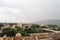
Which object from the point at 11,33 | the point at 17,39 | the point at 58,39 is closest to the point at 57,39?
the point at 58,39

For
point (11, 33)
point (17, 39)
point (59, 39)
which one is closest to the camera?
point (59, 39)

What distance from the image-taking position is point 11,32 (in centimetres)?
1317

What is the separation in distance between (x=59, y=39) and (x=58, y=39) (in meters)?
0.09

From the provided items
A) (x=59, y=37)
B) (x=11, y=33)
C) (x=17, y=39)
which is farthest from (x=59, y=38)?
(x=11, y=33)

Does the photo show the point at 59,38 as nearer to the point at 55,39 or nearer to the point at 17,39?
the point at 55,39

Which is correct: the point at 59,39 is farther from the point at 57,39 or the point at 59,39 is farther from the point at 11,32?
the point at 11,32

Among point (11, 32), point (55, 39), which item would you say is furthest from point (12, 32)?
point (55, 39)

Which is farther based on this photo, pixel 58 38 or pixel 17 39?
pixel 17 39

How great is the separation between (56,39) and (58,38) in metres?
0.07

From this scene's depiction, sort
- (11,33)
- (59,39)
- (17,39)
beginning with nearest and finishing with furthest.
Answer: (59,39), (17,39), (11,33)

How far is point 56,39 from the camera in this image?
571 centimetres

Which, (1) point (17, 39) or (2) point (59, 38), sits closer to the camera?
(2) point (59, 38)

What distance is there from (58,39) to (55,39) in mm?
192

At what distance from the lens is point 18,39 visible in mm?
7258
